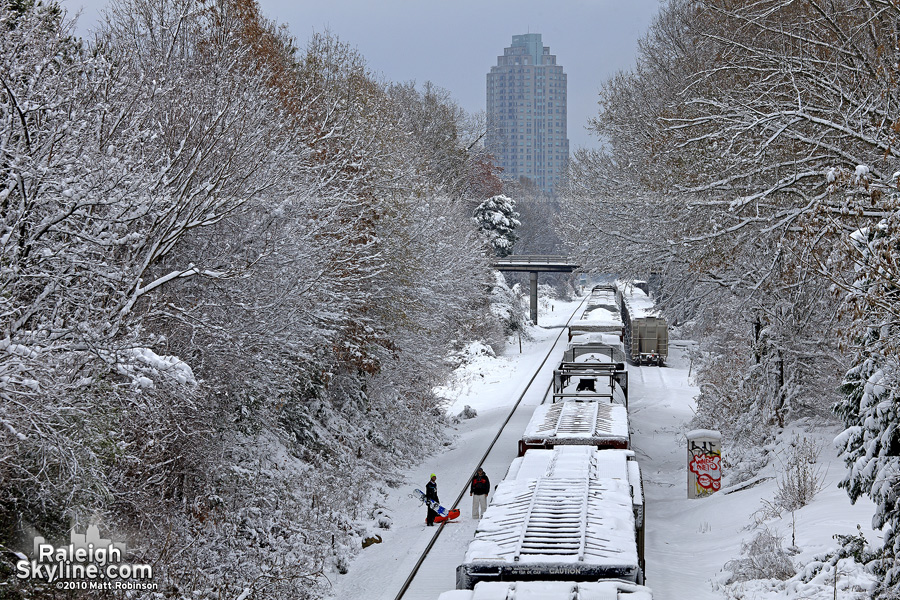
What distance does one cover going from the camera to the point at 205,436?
45.8 ft

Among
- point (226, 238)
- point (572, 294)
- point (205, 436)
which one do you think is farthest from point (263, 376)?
point (572, 294)

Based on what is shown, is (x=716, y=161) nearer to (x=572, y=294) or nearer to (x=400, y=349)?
(x=400, y=349)

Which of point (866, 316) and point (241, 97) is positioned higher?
point (241, 97)

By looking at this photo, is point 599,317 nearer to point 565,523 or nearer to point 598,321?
point 598,321

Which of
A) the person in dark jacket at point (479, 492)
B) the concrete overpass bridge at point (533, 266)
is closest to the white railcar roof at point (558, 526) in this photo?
the person in dark jacket at point (479, 492)

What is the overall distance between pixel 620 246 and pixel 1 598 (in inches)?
721

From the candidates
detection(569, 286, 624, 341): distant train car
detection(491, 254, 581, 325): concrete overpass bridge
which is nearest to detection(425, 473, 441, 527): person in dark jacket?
detection(569, 286, 624, 341): distant train car

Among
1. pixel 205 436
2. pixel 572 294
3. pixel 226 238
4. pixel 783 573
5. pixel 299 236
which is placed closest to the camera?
pixel 783 573

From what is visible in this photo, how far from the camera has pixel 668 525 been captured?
53.8 feet

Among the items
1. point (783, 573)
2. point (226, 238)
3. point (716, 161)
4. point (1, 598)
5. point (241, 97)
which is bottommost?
point (783, 573)

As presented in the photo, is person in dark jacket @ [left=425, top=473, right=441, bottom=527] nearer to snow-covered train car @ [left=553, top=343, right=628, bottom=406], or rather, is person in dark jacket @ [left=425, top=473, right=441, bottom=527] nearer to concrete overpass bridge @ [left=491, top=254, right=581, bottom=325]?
snow-covered train car @ [left=553, top=343, right=628, bottom=406]

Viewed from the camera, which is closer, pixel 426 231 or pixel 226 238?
pixel 226 238

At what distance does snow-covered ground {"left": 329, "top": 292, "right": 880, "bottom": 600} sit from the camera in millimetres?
11953

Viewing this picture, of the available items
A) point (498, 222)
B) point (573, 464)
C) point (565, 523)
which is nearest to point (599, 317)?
point (573, 464)
